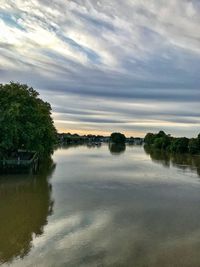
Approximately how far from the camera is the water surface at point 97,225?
16.5 meters

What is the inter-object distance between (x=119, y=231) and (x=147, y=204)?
30.3ft

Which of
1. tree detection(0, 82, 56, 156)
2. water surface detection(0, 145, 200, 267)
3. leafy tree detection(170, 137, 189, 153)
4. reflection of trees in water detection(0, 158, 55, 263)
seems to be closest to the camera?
water surface detection(0, 145, 200, 267)

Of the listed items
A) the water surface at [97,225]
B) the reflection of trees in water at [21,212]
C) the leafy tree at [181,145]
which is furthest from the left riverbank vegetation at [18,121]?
the leafy tree at [181,145]

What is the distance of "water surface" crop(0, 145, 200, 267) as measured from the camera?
1647 cm

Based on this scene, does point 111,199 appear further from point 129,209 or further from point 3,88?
point 3,88

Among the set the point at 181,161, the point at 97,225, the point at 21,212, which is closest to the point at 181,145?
the point at 181,161

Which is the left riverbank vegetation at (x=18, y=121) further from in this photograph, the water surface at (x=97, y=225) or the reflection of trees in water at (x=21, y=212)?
the water surface at (x=97, y=225)

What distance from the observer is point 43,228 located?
69.3ft

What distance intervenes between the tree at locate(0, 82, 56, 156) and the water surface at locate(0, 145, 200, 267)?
7.34m

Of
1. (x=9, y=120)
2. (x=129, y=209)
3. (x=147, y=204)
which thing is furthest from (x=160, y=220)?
(x=9, y=120)

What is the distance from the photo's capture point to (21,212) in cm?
2512

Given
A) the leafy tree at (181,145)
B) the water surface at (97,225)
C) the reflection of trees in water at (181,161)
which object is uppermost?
the leafy tree at (181,145)

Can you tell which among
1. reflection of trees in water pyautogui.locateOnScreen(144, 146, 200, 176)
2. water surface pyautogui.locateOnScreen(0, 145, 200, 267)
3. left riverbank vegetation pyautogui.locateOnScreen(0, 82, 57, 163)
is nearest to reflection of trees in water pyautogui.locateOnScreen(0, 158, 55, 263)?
water surface pyautogui.locateOnScreen(0, 145, 200, 267)

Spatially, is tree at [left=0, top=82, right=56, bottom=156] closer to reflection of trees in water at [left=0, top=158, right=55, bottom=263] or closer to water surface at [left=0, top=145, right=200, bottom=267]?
reflection of trees in water at [left=0, top=158, right=55, bottom=263]
